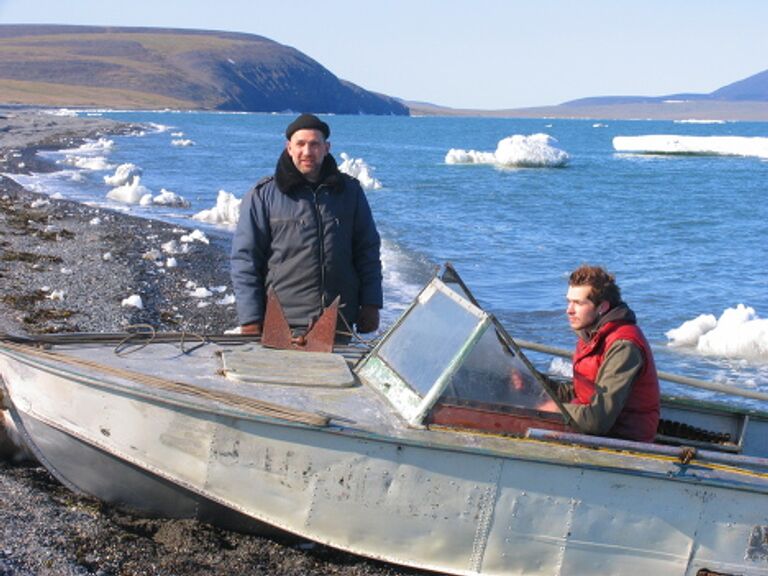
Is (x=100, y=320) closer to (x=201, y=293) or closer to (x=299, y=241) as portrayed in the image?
(x=201, y=293)

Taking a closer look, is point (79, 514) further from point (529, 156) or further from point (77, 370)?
point (529, 156)

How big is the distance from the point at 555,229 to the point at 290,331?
23.0m

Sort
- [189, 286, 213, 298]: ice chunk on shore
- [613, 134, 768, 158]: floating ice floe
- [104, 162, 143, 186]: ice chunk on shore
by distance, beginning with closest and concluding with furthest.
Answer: [189, 286, 213, 298]: ice chunk on shore → [104, 162, 143, 186]: ice chunk on shore → [613, 134, 768, 158]: floating ice floe

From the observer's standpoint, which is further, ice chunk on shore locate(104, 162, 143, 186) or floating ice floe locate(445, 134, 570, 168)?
floating ice floe locate(445, 134, 570, 168)

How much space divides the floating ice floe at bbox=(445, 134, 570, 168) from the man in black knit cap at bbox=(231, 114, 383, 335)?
48020 millimetres

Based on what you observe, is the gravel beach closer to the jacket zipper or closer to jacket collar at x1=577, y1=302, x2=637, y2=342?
jacket collar at x1=577, y1=302, x2=637, y2=342

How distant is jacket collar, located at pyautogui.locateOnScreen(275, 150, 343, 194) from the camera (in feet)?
19.8

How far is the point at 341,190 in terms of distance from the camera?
618 cm

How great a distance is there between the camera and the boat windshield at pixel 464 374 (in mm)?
5133

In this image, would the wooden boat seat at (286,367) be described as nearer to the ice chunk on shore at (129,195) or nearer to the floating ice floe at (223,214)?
the floating ice floe at (223,214)

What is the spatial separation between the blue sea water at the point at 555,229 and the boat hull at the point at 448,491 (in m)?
6.56

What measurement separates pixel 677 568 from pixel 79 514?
305 centimetres

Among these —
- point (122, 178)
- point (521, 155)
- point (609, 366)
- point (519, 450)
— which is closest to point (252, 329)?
point (519, 450)

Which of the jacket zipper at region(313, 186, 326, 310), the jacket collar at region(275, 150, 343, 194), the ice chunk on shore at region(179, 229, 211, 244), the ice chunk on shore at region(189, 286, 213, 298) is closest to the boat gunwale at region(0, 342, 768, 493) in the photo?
the jacket zipper at region(313, 186, 326, 310)
